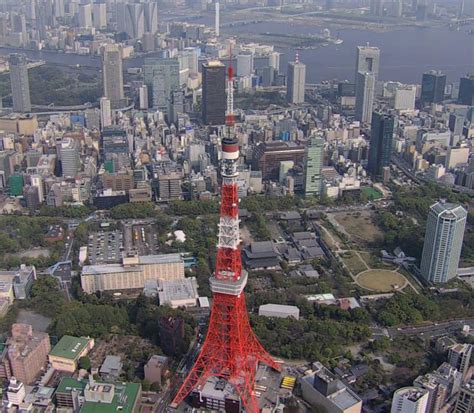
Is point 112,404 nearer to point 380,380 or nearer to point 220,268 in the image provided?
point 220,268

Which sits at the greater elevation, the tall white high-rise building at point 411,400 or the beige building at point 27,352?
the tall white high-rise building at point 411,400

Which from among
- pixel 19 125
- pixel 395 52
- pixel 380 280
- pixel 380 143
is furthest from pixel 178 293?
pixel 395 52

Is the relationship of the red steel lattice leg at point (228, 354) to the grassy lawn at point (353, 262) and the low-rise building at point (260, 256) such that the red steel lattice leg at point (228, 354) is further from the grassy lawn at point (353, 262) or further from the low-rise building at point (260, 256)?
the grassy lawn at point (353, 262)

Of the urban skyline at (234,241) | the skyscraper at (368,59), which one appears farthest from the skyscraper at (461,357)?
the skyscraper at (368,59)

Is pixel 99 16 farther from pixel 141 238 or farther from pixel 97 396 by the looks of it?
pixel 97 396

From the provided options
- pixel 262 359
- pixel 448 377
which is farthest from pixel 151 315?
pixel 448 377

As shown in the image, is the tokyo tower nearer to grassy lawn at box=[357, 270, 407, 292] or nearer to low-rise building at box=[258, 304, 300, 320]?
low-rise building at box=[258, 304, 300, 320]
